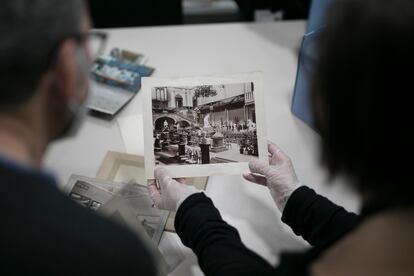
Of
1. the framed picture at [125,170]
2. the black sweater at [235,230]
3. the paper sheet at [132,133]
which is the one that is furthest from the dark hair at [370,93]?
the paper sheet at [132,133]

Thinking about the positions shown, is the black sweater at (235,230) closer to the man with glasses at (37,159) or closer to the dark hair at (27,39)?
the man with glasses at (37,159)

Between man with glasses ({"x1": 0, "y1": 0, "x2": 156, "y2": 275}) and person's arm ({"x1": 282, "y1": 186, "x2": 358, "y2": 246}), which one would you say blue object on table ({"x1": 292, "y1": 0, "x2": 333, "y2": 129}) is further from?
man with glasses ({"x1": 0, "y1": 0, "x2": 156, "y2": 275})

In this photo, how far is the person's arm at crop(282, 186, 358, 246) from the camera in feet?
2.62

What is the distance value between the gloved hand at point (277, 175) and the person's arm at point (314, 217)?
31 mm

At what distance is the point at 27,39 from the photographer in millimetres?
436

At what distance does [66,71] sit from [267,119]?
26.4 inches

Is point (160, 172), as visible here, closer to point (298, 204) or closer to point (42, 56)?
point (298, 204)

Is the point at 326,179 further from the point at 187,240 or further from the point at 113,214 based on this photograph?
the point at 113,214

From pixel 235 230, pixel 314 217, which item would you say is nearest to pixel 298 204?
pixel 314 217

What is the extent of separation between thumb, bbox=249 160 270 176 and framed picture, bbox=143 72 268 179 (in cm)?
1

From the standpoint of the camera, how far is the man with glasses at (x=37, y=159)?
16.8 inches

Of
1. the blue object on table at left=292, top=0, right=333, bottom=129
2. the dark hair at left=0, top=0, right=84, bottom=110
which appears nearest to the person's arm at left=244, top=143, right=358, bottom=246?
the blue object on table at left=292, top=0, right=333, bottom=129

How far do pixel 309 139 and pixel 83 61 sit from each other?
25.9 inches

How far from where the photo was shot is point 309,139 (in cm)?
104
